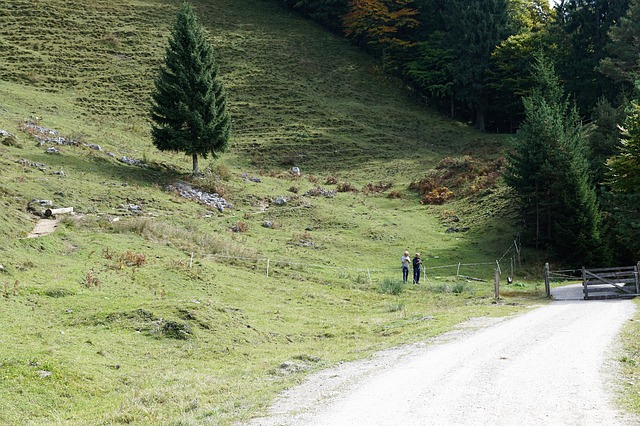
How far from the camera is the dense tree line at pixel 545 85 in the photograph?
4059cm

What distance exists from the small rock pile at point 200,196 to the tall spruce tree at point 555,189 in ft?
69.6

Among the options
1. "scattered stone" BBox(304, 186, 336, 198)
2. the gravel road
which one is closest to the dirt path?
the gravel road

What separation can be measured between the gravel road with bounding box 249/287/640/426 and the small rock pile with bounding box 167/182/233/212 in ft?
90.0

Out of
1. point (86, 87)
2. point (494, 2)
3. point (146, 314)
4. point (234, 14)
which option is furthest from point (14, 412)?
point (234, 14)

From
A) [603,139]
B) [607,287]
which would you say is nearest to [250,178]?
[603,139]

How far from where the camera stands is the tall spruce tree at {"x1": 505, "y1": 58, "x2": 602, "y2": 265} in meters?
40.4

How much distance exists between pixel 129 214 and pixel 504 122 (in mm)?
62279

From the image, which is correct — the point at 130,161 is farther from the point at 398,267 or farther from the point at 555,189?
the point at 555,189

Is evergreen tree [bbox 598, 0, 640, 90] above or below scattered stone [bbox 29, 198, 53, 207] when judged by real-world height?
above

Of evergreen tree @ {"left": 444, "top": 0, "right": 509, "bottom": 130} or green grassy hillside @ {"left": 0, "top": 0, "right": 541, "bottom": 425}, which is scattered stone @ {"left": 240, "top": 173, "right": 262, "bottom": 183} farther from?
evergreen tree @ {"left": 444, "top": 0, "right": 509, "bottom": 130}

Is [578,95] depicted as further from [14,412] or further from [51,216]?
[14,412]

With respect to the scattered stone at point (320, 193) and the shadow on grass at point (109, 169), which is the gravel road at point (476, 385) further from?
the scattered stone at point (320, 193)

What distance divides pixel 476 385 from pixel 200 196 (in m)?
34.9

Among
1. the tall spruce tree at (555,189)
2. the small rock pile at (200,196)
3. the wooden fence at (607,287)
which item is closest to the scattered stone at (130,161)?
the small rock pile at (200,196)
